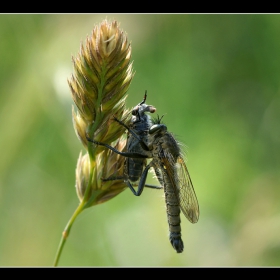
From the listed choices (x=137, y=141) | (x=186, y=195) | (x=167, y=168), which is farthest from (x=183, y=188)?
(x=137, y=141)

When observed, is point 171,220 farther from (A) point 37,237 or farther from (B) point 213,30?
(B) point 213,30

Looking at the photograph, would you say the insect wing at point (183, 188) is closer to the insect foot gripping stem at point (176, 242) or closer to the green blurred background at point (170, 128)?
the insect foot gripping stem at point (176, 242)

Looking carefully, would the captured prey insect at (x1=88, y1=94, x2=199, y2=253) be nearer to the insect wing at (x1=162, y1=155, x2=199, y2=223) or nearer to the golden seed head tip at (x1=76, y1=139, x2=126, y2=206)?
the insect wing at (x1=162, y1=155, x2=199, y2=223)

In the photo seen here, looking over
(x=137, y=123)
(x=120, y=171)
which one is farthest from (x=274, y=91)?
(x=120, y=171)

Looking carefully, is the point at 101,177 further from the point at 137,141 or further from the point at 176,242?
the point at 176,242

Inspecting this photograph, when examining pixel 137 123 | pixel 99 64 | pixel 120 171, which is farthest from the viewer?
pixel 137 123

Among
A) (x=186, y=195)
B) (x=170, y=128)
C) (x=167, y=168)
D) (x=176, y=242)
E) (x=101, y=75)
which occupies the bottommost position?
(x=176, y=242)

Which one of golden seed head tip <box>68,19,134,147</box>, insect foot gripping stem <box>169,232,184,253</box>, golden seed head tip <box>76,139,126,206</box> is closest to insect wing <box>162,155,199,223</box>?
insect foot gripping stem <box>169,232,184,253</box>
